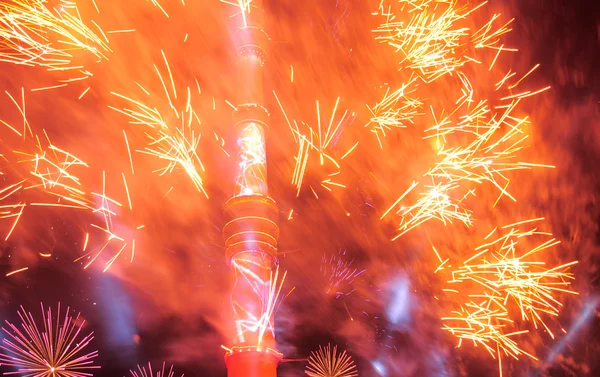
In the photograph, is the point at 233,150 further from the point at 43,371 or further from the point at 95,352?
the point at 95,352

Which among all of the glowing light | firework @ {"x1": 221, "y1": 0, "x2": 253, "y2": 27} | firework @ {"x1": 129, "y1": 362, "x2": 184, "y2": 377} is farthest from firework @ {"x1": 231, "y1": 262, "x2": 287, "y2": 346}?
firework @ {"x1": 129, "y1": 362, "x2": 184, "y2": 377}

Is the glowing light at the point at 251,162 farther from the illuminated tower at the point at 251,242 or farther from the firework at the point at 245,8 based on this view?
the firework at the point at 245,8

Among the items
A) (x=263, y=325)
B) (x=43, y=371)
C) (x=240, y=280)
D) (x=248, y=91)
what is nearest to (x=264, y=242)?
(x=240, y=280)

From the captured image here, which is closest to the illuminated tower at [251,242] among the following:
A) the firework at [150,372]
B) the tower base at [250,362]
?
the tower base at [250,362]

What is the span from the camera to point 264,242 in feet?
25.9

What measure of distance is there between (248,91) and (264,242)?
2.83 m

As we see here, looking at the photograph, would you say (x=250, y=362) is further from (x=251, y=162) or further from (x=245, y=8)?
(x=245, y=8)

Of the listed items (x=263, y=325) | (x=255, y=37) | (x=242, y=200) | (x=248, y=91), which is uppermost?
(x=255, y=37)

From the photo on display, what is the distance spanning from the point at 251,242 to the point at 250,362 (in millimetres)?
1599

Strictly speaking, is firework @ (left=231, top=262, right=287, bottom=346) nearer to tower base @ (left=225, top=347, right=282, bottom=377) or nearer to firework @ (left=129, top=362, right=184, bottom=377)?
tower base @ (left=225, top=347, right=282, bottom=377)

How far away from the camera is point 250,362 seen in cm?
712

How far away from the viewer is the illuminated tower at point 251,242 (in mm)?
7234

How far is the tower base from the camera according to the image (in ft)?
23.4

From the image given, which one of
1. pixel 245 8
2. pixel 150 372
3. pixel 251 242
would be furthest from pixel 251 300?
pixel 150 372
